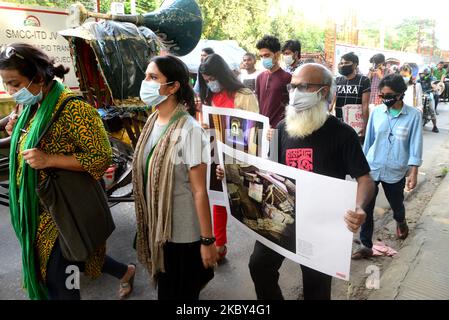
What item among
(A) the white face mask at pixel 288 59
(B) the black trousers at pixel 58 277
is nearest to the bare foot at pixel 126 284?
(B) the black trousers at pixel 58 277

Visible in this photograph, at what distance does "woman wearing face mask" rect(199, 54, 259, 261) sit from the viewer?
9.59 ft

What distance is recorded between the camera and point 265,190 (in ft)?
5.98

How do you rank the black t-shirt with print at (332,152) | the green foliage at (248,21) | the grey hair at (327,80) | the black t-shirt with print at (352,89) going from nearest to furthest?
the black t-shirt with print at (332,152)
the grey hair at (327,80)
the black t-shirt with print at (352,89)
the green foliage at (248,21)

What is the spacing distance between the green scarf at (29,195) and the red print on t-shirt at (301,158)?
120cm

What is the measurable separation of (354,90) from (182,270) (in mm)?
3444

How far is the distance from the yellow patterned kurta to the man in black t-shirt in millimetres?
3386

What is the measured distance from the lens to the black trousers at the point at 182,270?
5.93ft

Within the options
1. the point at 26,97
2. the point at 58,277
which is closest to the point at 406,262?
the point at 58,277

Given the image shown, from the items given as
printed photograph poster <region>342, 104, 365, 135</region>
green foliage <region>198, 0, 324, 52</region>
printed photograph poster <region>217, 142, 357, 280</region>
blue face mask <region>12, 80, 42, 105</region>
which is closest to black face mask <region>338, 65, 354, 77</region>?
printed photograph poster <region>342, 104, 365, 135</region>

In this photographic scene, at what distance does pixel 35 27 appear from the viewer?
5902 millimetres

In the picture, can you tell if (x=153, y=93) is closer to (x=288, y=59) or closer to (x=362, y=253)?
(x=362, y=253)

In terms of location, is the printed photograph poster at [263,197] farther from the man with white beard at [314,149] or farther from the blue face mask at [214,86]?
the blue face mask at [214,86]

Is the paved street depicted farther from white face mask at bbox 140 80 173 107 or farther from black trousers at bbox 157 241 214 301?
white face mask at bbox 140 80 173 107
